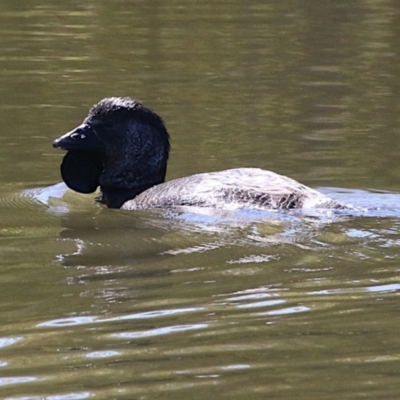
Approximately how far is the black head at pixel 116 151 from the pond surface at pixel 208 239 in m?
0.28

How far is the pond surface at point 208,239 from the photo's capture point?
6000 millimetres

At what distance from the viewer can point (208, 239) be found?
357 inches

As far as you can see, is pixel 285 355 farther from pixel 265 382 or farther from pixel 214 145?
pixel 214 145

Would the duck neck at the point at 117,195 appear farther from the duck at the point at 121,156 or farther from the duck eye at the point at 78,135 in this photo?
the duck eye at the point at 78,135

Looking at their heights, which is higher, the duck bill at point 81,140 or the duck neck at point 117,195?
the duck bill at point 81,140

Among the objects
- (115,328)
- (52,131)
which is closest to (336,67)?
(52,131)

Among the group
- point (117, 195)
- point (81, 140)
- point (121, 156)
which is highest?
point (81, 140)

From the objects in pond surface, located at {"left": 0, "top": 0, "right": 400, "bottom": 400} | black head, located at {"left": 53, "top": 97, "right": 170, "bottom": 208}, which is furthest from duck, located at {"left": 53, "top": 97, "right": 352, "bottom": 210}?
pond surface, located at {"left": 0, "top": 0, "right": 400, "bottom": 400}

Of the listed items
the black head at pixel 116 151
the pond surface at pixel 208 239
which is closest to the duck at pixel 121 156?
the black head at pixel 116 151

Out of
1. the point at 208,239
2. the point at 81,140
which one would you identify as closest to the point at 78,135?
the point at 81,140

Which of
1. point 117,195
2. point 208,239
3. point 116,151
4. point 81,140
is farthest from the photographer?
point 116,151

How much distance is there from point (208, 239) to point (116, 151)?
2.86 meters

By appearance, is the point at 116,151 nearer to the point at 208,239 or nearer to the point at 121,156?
the point at 121,156

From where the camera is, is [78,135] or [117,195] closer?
[78,135]
